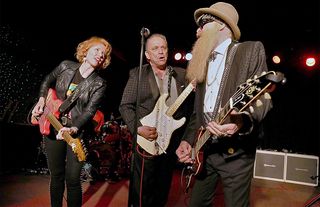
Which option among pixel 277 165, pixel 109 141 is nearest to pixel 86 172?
pixel 109 141

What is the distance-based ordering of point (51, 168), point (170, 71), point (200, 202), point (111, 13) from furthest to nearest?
point (111, 13), point (170, 71), point (51, 168), point (200, 202)

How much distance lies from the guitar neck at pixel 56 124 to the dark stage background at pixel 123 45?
3094 mm

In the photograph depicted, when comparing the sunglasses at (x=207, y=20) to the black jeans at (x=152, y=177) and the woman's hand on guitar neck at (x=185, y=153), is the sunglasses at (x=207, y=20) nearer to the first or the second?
the woman's hand on guitar neck at (x=185, y=153)

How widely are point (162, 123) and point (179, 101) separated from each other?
0.28 m

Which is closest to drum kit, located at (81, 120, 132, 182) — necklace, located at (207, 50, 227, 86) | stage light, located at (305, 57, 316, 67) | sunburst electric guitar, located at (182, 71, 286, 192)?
necklace, located at (207, 50, 227, 86)

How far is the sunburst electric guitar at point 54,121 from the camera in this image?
2.72 metres

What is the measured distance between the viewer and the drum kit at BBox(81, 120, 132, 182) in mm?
5857

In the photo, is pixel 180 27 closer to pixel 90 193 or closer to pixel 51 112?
pixel 90 193

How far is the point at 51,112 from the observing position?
2.96 metres

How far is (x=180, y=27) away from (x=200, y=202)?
6.62 m

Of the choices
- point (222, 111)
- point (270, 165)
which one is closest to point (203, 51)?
point (222, 111)

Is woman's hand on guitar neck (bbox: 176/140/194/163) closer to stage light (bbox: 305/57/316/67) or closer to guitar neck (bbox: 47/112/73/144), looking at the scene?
guitar neck (bbox: 47/112/73/144)

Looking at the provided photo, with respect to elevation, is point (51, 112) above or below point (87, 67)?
below

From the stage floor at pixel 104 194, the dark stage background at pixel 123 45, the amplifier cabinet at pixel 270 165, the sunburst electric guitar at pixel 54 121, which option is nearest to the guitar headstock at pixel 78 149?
the sunburst electric guitar at pixel 54 121
